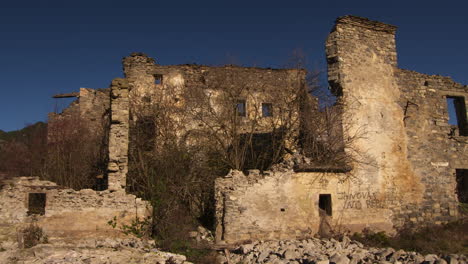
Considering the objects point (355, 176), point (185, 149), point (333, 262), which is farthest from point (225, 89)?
point (333, 262)

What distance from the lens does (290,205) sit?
35.4 ft

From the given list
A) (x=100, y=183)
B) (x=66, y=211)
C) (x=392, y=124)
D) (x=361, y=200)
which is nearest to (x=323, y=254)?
(x=361, y=200)

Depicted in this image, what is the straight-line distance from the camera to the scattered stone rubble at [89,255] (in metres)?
8.20

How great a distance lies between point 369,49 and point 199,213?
7.87 m

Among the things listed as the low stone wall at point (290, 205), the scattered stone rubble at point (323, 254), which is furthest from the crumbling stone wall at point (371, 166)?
the scattered stone rubble at point (323, 254)

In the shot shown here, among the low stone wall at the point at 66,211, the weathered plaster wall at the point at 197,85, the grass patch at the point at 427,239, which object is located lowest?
the grass patch at the point at 427,239

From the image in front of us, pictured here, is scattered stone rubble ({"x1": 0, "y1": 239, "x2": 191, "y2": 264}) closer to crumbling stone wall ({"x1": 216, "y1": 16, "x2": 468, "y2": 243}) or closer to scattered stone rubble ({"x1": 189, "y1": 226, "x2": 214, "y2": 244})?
scattered stone rubble ({"x1": 189, "y1": 226, "x2": 214, "y2": 244})

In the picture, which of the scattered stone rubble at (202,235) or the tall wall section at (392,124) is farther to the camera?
the tall wall section at (392,124)

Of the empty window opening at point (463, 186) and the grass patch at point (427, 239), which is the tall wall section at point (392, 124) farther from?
the empty window opening at point (463, 186)

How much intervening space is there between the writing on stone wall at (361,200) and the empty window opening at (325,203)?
1.14 ft

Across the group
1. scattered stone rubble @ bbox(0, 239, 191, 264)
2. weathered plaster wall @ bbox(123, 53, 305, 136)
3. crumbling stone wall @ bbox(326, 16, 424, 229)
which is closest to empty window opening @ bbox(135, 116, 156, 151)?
weathered plaster wall @ bbox(123, 53, 305, 136)

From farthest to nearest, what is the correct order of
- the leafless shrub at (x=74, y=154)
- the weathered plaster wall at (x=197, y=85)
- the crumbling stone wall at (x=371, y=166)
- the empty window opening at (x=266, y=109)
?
1. the empty window opening at (x=266, y=109)
2. the weathered plaster wall at (x=197, y=85)
3. the leafless shrub at (x=74, y=154)
4. the crumbling stone wall at (x=371, y=166)

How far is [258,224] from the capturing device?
412 inches

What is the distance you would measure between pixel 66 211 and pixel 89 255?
194 centimetres
